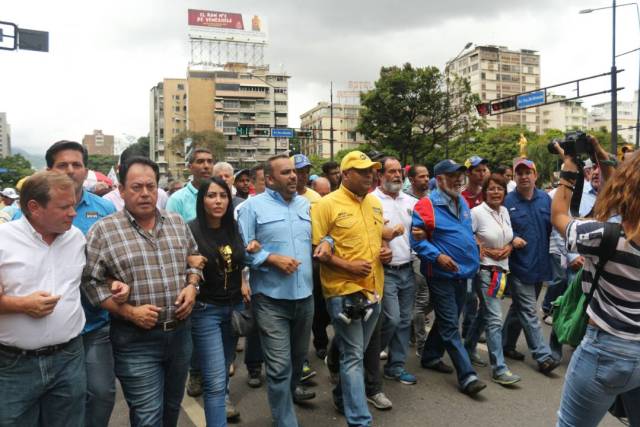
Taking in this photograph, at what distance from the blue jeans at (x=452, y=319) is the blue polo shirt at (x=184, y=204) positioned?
2.40 m

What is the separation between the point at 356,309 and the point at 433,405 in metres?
1.27

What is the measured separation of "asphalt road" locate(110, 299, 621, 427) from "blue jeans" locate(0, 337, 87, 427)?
4.66ft

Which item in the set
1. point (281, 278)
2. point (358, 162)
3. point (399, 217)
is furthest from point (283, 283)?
point (399, 217)

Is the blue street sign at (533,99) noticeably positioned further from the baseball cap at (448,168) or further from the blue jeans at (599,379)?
the blue jeans at (599,379)

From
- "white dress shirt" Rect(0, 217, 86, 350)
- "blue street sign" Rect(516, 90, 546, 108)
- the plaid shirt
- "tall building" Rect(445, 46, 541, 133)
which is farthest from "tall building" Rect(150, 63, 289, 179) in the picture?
"white dress shirt" Rect(0, 217, 86, 350)

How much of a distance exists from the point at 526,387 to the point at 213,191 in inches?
133

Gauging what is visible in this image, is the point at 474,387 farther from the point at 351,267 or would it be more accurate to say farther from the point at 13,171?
the point at 13,171

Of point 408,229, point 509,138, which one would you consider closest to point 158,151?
point 509,138

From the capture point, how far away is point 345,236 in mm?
3676

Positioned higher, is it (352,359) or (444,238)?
(444,238)

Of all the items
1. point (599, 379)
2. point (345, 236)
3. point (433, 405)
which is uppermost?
point (345, 236)

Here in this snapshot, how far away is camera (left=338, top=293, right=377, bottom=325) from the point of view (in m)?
3.57

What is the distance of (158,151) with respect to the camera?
9619 cm

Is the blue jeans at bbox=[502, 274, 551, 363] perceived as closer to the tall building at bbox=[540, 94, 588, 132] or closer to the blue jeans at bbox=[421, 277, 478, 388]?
the blue jeans at bbox=[421, 277, 478, 388]
